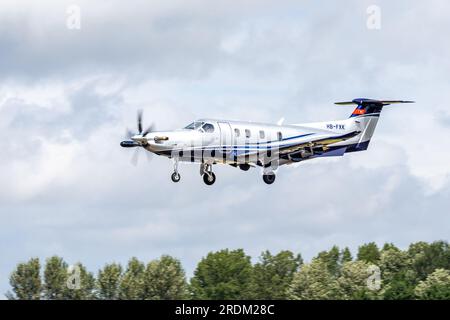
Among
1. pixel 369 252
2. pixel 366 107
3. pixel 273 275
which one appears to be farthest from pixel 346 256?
pixel 366 107

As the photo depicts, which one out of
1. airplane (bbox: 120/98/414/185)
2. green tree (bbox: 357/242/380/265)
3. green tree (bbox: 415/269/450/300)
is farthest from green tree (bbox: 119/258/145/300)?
airplane (bbox: 120/98/414/185)

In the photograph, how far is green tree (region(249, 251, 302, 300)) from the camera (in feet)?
536

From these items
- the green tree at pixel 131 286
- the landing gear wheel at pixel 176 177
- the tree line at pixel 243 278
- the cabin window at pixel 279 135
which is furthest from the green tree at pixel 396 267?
the landing gear wheel at pixel 176 177

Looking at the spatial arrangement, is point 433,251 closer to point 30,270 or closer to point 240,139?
point 30,270

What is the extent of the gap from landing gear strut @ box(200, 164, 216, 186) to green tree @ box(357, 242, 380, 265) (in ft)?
397

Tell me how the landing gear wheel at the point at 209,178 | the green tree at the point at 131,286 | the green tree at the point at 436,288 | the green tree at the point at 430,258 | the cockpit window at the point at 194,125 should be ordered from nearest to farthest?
the cockpit window at the point at 194,125
the landing gear wheel at the point at 209,178
the green tree at the point at 436,288
the green tree at the point at 131,286
the green tree at the point at 430,258

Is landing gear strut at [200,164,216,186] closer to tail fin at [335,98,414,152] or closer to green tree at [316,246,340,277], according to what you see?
tail fin at [335,98,414,152]

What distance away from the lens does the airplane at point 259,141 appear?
2736 inches

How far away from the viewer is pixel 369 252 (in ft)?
642

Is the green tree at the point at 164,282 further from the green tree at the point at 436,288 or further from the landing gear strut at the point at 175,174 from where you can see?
the landing gear strut at the point at 175,174

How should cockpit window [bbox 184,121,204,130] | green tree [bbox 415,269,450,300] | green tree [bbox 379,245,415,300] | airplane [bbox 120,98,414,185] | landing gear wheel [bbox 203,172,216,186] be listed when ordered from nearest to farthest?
airplane [bbox 120,98,414,185] → cockpit window [bbox 184,121,204,130] → landing gear wheel [bbox 203,172,216,186] → green tree [bbox 415,269,450,300] → green tree [bbox 379,245,415,300]

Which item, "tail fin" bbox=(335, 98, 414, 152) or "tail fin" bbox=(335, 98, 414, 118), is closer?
"tail fin" bbox=(335, 98, 414, 152)

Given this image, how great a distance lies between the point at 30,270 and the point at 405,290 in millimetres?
58481

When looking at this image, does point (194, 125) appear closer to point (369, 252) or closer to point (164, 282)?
point (164, 282)
